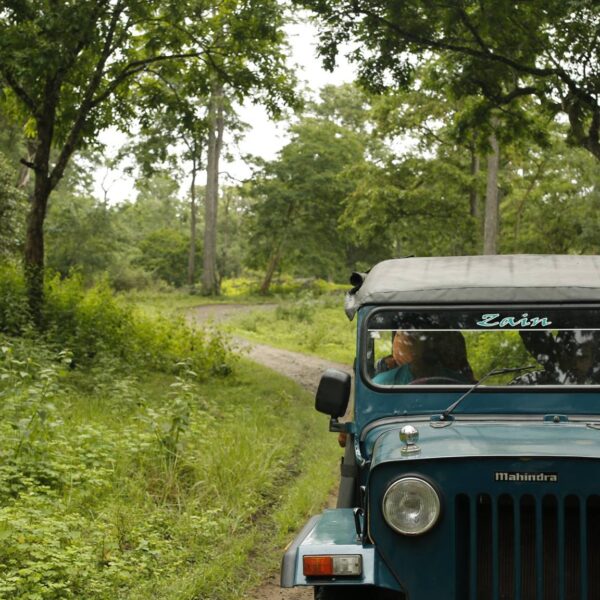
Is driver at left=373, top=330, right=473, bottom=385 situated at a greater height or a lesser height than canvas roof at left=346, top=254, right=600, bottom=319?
lesser

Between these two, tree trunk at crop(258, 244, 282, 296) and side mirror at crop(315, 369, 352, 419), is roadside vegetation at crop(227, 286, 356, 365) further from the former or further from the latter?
side mirror at crop(315, 369, 352, 419)

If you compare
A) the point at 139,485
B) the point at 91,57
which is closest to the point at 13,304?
the point at 91,57

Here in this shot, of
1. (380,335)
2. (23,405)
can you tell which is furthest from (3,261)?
(380,335)

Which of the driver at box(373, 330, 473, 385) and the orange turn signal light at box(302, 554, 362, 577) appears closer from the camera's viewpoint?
the orange turn signal light at box(302, 554, 362, 577)

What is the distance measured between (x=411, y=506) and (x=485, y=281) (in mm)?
1753

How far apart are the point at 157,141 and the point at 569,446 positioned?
29.5m

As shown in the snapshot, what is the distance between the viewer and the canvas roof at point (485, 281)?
487 centimetres

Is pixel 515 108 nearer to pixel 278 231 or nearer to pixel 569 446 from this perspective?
pixel 569 446

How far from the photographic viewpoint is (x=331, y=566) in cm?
368

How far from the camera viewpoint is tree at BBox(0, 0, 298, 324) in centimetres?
1252

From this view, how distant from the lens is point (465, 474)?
3.72 m

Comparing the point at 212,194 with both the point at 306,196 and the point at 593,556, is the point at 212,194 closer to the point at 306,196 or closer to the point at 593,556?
the point at 306,196

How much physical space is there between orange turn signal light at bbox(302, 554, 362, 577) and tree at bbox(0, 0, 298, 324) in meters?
10.1

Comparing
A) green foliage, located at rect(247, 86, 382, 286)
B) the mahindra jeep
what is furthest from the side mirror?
green foliage, located at rect(247, 86, 382, 286)
